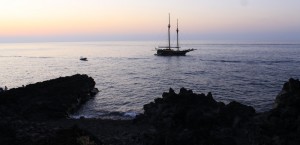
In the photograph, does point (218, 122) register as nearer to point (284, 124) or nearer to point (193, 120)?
point (193, 120)

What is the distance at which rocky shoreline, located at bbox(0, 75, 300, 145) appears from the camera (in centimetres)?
2325

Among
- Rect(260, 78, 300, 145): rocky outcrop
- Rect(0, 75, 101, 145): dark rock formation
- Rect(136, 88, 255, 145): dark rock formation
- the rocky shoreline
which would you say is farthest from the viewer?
Rect(136, 88, 255, 145): dark rock formation

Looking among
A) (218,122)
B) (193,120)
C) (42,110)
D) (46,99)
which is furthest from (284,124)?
(46,99)

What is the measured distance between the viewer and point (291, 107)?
27.0 meters

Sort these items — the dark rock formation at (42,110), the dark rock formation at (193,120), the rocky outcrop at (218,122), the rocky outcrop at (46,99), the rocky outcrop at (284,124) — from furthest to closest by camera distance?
the rocky outcrop at (46,99)
the dark rock formation at (193,120)
the rocky outcrop at (218,122)
the rocky outcrop at (284,124)
the dark rock formation at (42,110)

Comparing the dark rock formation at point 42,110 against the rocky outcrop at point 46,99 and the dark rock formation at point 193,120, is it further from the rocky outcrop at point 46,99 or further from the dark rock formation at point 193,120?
the dark rock formation at point 193,120

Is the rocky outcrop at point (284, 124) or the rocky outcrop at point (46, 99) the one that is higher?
the rocky outcrop at point (284, 124)

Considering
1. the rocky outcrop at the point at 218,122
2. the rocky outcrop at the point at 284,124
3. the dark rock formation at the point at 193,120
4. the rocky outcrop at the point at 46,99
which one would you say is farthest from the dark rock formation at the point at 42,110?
the rocky outcrop at the point at 284,124

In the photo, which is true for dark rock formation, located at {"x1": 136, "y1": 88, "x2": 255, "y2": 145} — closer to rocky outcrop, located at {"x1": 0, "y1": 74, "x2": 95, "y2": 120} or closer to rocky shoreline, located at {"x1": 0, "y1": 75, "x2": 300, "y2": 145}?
rocky shoreline, located at {"x1": 0, "y1": 75, "x2": 300, "y2": 145}

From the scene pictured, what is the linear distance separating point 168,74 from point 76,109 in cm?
4976

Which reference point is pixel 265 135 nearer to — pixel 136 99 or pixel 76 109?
pixel 76 109

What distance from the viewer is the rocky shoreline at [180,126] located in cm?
2325

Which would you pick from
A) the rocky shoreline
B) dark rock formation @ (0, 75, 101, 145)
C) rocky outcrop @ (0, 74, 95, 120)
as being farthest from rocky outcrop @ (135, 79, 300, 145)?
rocky outcrop @ (0, 74, 95, 120)

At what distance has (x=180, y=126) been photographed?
93.6 feet
